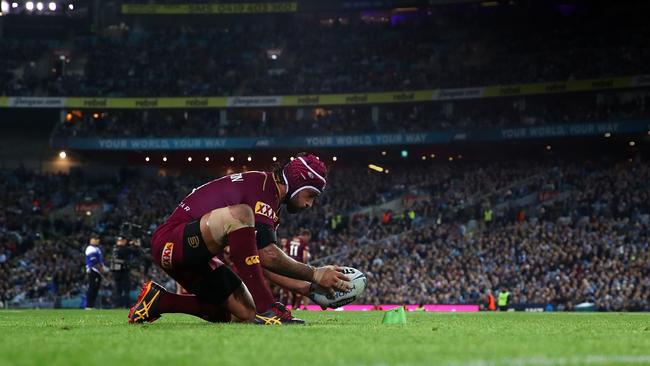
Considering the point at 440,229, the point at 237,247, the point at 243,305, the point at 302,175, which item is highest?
the point at 440,229

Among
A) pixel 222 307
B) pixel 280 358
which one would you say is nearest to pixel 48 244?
pixel 222 307

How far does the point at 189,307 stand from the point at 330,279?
1664 mm

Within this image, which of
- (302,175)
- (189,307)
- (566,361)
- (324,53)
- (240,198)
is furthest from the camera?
(324,53)

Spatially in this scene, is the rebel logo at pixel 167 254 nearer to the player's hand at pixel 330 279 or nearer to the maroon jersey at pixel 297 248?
the player's hand at pixel 330 279

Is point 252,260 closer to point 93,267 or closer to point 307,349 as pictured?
point 307,349

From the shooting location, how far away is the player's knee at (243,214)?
9.55 meters

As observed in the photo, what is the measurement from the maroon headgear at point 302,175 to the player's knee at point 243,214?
618 mm

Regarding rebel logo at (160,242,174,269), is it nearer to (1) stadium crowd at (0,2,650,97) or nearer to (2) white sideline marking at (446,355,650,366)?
(2) white sideline marking at (446,355,650,366)

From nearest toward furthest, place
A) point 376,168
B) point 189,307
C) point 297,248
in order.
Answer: point 189,307 → point 297,248 → point 376,168

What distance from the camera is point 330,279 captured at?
9859 millimetres

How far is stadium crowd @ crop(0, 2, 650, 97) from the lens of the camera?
2254 inches

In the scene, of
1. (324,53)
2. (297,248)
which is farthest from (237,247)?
(324,53)

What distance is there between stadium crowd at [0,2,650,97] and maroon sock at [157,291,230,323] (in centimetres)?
4565

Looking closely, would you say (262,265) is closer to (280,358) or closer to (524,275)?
(280,358)
